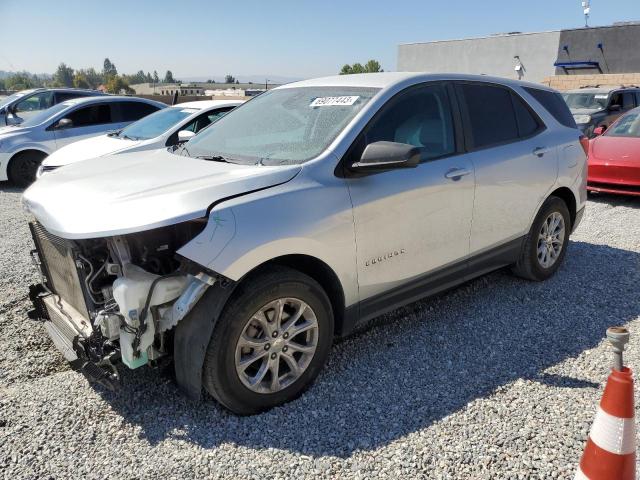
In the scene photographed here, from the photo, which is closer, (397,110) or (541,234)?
(397,110)

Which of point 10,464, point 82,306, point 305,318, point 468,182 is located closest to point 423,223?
point 468,182

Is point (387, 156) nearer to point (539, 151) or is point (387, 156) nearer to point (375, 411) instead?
point (375, 411)

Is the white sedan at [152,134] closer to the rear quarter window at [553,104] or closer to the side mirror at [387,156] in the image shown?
the rear quarter window at [553,104]

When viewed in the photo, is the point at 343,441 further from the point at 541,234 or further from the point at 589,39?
the point at 589,39

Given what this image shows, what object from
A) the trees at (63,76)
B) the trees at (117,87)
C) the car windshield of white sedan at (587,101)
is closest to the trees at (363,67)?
the trees at (117,87)

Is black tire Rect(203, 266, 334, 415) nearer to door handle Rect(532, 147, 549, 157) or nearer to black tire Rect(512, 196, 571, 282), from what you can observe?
black tire Rect(512, 196, 571, 282)

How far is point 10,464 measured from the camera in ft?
8.37

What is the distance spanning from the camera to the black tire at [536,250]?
180 inches

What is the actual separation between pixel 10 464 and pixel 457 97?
3567 mm

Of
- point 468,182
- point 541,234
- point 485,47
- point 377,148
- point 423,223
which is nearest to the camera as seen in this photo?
point 377,148

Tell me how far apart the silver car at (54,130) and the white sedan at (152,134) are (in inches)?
78.2

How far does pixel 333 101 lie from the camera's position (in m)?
3.50

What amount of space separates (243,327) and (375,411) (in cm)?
90

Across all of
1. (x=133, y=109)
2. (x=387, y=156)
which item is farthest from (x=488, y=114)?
(x=133, y=109)
